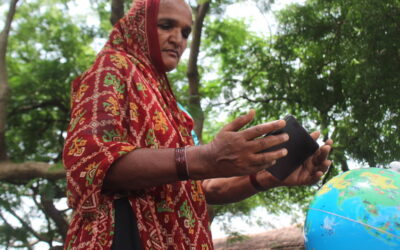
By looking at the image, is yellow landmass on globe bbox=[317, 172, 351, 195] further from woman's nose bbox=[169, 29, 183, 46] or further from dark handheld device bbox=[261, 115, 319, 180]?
woman's nose bbox=[169, 29, 183, 46]

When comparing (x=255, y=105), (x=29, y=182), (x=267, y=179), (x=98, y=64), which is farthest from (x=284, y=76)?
(x=98, y=64)

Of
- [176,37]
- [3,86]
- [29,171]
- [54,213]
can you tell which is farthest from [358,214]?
[54,213]

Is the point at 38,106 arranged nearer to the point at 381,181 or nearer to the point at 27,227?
the point at 27,227

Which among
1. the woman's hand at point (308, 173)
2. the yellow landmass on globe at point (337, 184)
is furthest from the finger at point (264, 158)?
the yellow landmass on globe at point (337, 184)

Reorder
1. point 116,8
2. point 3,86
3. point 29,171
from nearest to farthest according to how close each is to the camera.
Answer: point 3,86
point 29,171
point 116,8

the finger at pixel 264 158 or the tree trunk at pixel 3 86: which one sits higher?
the tree trunk at pixel 3 86

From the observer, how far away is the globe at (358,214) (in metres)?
1.99

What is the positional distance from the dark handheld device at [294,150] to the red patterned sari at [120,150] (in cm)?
37

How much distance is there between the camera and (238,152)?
133cm

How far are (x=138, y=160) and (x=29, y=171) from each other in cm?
440

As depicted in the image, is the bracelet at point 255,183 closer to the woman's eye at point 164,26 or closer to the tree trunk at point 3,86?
the woman's eye at point 164,26

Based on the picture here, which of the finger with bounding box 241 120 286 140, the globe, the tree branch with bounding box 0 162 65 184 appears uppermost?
the finger with bounding box 241 120 286 140

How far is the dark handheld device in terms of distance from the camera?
1837mm

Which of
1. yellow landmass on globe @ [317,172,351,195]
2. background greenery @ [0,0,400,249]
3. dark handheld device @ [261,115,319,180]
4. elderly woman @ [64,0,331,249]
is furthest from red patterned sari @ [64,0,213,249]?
background greenery @ [0,0,400,249]
